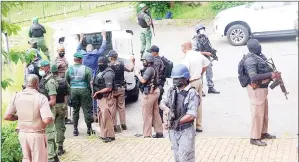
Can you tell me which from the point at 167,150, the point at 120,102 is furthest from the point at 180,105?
the point at 120,102

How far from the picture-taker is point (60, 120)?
9.08m

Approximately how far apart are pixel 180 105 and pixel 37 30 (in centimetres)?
671

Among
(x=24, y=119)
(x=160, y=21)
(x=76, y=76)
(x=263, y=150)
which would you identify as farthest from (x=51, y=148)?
(x=160, y=21)

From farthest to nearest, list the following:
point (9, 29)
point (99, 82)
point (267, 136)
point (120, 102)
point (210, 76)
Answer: point (210, 76)
point (120, 102)
point (99, 82)
point (267, 136)
point (9, 29)

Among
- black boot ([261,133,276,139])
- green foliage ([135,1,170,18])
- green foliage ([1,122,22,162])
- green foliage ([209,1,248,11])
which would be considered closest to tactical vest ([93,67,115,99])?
green foliage ([1,122,22,162])

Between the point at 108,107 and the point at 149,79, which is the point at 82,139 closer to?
the point at 108,107

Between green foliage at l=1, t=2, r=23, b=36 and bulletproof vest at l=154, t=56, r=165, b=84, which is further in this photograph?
bulletproof vest at l=154, t=56, r=165, b=84

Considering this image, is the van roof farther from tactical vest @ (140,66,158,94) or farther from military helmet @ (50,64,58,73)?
military helmet @ (50,64,58,73)

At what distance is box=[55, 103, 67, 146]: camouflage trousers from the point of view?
→ 352 inches

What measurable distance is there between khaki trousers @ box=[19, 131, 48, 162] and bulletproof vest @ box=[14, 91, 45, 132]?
0.10 meters

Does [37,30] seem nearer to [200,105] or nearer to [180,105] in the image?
[200,105]

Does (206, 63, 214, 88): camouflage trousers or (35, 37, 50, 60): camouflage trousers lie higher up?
(35, 37, 50, 60): camouflage trousers

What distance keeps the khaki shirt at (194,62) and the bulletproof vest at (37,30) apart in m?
4.61

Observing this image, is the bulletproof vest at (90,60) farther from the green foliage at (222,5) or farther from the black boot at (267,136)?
the green foliage at (222,5)
